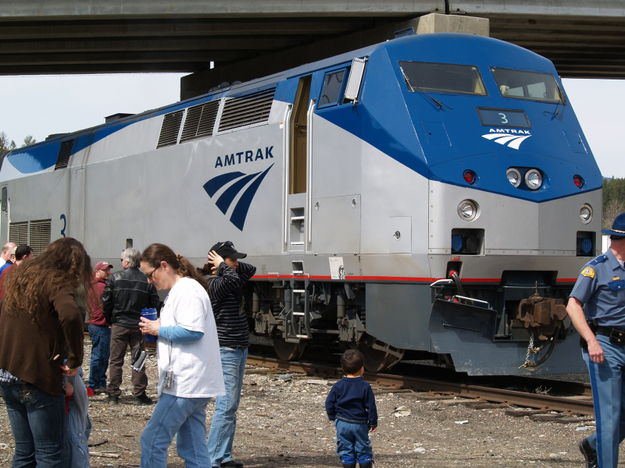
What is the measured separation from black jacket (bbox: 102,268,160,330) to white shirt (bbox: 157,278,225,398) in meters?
4.74

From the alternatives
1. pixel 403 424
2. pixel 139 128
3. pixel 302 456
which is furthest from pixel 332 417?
pixel 139 128

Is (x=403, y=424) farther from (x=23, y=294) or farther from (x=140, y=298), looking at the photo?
(x=23, y=294)

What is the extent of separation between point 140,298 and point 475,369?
3752mm

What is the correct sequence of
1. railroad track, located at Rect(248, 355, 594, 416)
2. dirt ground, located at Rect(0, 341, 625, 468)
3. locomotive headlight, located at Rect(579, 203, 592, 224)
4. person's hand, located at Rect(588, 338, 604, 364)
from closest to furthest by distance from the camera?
person's hand, located at Rect(588, 338, 604, 364)
dirt ground, located at Rect(0, 341, 625, 468)
railroad track, located at Rect(248, 355, 594, 416)
locomotive headlight, located at Rect(579, 203, 592, 224)

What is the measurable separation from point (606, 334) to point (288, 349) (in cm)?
797

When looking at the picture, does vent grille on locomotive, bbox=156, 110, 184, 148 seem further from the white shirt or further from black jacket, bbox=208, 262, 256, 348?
the white shirt

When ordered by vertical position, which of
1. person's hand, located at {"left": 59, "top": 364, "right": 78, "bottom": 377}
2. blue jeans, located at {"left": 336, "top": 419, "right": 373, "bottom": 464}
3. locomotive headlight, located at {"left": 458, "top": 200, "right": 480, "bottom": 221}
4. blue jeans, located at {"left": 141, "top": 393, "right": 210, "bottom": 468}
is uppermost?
locomotive headlight, located at {"left": 458, "top": 200, "right": 480, "bottom": 221}

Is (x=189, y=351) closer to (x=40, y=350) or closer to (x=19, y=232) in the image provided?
(x=40, y=350)

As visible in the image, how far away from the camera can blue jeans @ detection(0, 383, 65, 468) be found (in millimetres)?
5633

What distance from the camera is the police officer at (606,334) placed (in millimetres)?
6648

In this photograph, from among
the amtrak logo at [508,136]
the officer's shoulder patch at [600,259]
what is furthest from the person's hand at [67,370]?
the amtrak logo at [508,136]

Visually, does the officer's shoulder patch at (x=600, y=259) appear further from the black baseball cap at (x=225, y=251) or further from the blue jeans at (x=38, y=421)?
the blue jeans at (x=38, y=421)

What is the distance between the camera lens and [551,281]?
11695 mm

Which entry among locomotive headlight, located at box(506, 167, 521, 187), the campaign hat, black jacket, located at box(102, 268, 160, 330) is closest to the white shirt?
the campaign hat
